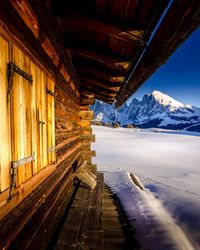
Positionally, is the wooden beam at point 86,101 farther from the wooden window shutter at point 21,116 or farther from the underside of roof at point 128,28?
the wooden window shutter at point 21,116

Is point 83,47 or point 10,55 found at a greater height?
point 83,47

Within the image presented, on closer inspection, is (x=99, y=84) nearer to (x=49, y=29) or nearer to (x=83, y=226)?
(x=49, y=29)

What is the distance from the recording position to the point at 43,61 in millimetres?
2354

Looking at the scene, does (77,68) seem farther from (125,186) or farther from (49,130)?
(125,186)

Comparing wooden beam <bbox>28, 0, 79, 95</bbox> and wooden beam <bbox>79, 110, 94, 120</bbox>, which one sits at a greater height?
wooden beam <bbox>28, 0, 79, 95</bbox>

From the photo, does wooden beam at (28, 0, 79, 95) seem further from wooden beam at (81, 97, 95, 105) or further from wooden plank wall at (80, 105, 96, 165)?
wooden plank wall at (80, 105, 96, 165)

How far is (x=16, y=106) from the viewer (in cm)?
161

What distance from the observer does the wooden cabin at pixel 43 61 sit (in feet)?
4.77

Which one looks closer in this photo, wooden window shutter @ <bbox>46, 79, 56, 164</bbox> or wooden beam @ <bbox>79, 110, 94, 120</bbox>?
wooden window shutter @ <bbox>46, 79, 56, 164</bbox>

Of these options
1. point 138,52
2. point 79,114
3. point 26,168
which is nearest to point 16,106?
point 26,168

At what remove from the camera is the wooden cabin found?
4.77 ft

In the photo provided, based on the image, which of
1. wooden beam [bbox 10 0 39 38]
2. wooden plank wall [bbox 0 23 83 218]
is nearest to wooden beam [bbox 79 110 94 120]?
wooden plank wall [bbox 0 23 83 218]

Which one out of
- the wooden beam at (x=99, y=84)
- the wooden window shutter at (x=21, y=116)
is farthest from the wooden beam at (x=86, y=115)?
the wooden window shutter at (x=21, y=116)

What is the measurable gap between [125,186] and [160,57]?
5.27 metres
